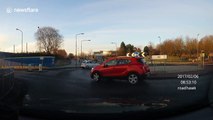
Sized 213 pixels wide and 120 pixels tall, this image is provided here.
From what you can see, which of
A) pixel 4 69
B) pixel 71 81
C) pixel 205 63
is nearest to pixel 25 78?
pixel 4 69

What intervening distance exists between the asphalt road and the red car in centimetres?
8

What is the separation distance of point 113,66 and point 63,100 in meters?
0.74

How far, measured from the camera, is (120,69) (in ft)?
11.8

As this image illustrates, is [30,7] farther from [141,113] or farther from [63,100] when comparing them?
[141,113]

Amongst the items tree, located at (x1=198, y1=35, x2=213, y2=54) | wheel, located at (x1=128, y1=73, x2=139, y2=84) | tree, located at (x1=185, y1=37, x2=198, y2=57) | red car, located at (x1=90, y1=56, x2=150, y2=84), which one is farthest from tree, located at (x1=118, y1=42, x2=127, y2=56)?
tree, located at (x1=198, y1=35, x2=213, y2=54)

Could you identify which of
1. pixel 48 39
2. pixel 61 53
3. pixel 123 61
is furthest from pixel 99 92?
pixel 48 39

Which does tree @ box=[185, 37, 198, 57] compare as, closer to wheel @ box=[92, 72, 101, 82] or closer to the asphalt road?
the asphalt road

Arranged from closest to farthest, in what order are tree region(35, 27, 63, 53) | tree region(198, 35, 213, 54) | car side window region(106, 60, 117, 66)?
tree region(35, 27, 63, 53), car side window region(106, 60, 117, 66), tree region(198, 35, 213, 54)

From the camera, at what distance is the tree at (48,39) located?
310 centimetres

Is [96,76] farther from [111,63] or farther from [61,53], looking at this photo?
[61,53]

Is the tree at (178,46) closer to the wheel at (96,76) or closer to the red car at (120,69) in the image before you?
the red car at (120,69)

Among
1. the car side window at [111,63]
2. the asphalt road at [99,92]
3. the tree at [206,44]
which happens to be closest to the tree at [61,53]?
the asphalt road at [99,92]
